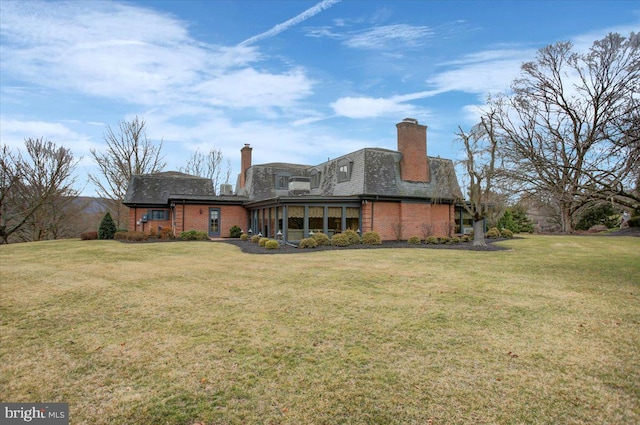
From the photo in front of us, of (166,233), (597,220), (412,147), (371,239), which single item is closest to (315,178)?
(412,147)

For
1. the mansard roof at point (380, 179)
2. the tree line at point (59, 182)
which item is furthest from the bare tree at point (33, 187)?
the mansard roof at point (380, 179)

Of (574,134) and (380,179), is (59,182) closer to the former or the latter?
(380,179)

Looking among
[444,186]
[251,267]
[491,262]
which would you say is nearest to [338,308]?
[251,267]

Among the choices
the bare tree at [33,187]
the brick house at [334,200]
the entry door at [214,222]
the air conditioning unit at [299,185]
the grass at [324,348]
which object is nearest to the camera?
the grass at [324,348]

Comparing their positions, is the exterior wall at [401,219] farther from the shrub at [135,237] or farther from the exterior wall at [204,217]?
the shrub at [135,237]

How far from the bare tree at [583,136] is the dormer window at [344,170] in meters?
13.8

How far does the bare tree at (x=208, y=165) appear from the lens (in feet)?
147

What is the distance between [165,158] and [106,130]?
5.93 meters

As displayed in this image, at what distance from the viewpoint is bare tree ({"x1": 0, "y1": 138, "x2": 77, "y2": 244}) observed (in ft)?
90.4

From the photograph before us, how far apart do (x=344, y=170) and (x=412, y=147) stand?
471 centimetres

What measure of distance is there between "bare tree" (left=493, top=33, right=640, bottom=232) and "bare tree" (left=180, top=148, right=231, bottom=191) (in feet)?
134

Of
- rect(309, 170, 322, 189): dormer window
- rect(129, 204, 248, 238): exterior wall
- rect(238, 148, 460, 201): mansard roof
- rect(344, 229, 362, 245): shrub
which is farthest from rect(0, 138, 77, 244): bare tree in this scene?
rect(344, 229, 362, 245): shrub

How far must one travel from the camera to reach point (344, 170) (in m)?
23.5

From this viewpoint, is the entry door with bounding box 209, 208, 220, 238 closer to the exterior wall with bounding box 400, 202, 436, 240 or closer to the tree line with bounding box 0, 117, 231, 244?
the tree line with bounding box 0, 117, 231, 244
